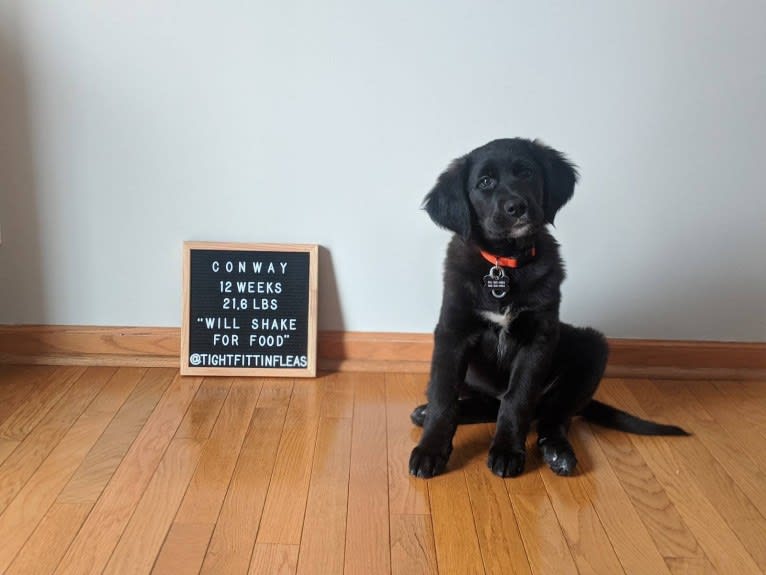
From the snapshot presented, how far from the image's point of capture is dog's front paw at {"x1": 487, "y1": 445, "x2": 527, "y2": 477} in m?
1.95

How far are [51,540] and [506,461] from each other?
3.35ft

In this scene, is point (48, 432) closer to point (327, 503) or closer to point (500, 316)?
point (327, 503)

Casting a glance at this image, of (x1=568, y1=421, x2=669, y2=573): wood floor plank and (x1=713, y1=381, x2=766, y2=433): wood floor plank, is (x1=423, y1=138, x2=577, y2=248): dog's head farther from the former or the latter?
(x1=713, y1=381, x2=766, y2=433): wood floor plank

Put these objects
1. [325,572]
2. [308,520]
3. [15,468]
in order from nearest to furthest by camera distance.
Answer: [325,572] → [308,520] → [15,468]

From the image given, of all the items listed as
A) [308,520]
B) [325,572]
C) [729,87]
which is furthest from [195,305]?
[729,87]

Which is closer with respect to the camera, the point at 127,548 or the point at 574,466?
the point at 127,548

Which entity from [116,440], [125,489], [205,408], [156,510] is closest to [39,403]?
[116,440]

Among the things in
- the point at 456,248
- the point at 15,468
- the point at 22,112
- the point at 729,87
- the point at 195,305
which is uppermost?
the point at 729,87

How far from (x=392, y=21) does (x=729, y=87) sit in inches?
39.8

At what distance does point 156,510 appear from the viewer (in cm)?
176

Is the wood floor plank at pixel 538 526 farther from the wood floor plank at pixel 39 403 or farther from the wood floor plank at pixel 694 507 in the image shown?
the wood floor plank at pixel 39 403

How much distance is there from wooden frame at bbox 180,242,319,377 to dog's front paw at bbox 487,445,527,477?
2.44ft

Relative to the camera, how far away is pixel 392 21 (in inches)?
91.2

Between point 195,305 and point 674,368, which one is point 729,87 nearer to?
point 674,368
